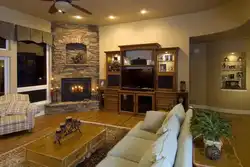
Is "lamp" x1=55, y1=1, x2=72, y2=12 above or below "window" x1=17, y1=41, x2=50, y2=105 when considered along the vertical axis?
above

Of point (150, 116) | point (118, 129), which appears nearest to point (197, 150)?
point (150, 116)

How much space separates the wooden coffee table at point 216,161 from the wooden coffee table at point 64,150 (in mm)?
1595

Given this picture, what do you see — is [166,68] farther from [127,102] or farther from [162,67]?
[127,102]

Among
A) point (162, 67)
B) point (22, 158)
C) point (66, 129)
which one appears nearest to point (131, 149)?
point (66, 129)

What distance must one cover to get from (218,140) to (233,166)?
24 cm

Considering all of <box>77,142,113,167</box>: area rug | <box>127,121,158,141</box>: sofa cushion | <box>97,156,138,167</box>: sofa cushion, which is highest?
<box>127,121,158,141</box>: sofa cushion

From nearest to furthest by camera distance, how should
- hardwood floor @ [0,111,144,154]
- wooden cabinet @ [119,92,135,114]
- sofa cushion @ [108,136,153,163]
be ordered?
1. sofa cushion @ [108,136,153,163]
2. hardwood floor @ [0,111,144,154]
3. wooden cabinet @ [119,92,135,114]

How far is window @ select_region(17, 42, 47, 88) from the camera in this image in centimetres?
557

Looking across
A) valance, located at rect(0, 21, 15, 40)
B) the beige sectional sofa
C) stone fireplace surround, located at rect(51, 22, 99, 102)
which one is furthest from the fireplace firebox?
the beige sectional sofa

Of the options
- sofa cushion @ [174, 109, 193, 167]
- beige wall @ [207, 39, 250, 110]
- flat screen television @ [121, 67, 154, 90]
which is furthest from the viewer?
beige wall @ [207, 39, 250, 110]

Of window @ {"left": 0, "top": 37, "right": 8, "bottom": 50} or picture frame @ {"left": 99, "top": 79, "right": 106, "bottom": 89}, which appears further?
picture frame @ {"left": 99, "top": 79, "right": 106, "bottom": 89}

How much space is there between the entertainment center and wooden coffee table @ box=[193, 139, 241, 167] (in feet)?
11.8

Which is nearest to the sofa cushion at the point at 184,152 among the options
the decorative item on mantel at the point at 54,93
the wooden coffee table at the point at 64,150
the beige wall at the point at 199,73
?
the wooden coffee table at the point at 64,150

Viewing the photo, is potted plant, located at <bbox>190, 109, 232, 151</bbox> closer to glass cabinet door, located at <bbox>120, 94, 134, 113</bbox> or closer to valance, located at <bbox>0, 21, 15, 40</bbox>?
glass cabinet door, located at <bbox>120, 94, 134, 113</bbox>
